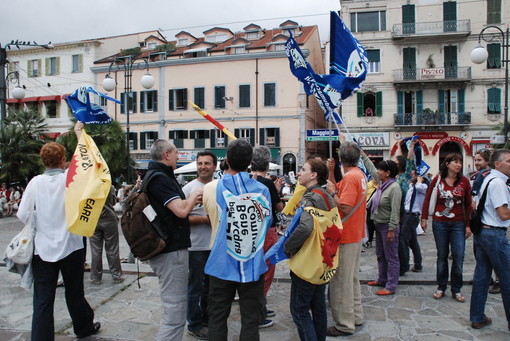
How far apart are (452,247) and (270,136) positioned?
24795 millimetres

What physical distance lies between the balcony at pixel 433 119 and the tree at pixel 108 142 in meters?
18.6

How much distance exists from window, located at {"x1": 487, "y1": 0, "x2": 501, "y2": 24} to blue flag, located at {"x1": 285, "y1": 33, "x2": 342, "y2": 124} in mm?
26943

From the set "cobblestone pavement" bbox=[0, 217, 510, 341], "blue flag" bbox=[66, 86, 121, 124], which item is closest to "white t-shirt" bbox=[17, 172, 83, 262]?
"blue flag" bbox=[66, 86, 121, 124]

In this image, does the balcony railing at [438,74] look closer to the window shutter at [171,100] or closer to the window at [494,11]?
the window at [494,11]

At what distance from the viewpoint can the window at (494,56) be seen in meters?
25.6

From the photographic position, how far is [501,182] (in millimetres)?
3883

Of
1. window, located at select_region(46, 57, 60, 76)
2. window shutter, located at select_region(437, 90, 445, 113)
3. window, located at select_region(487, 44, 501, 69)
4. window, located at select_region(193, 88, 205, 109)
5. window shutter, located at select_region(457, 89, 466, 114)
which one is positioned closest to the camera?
window, located at select_region(487, 44, 501, 69)

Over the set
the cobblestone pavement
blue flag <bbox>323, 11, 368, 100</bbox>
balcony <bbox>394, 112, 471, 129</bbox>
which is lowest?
the cobblestone pavement

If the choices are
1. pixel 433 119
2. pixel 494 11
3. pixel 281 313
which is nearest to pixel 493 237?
pixel 281 313

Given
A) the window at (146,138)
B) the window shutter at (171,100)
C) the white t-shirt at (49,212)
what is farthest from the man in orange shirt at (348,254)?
the window at (146,138)

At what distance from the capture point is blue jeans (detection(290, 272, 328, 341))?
326 centimetres

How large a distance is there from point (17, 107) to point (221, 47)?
64.2 feet

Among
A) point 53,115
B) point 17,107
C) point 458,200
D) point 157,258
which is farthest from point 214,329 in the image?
point 17,107

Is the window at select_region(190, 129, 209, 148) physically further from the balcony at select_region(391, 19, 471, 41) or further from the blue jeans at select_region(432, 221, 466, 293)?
the blue jeans at select_region(432, 221, 466, 293)
